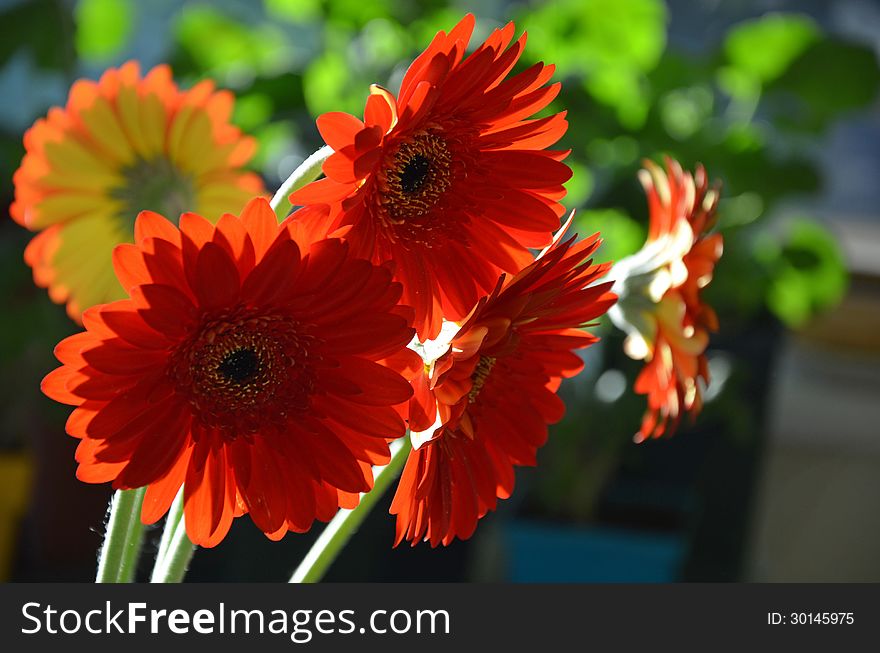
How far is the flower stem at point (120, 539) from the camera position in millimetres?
322

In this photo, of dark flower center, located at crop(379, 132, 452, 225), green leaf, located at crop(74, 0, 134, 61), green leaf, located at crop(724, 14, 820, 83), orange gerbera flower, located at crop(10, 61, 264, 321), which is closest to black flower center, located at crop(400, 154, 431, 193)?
dark flower center, located at crop(379, 132, 452, 225)

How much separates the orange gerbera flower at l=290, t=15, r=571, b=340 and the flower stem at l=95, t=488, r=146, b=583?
10 centimetres

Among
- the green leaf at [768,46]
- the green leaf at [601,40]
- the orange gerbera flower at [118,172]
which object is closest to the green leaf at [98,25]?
the green leaf at [601,40]

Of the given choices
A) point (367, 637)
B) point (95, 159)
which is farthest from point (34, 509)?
point (367, 637)

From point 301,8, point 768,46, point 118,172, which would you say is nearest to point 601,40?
point 768,46

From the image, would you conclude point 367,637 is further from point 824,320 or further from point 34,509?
point 824,320

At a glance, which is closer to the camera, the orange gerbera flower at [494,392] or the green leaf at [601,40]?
the orange gerbera flower at [494,392]

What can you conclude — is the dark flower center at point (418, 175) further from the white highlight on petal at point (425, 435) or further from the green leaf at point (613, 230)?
the green leaf at point (613, 230)

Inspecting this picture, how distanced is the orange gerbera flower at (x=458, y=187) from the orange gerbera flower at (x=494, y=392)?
2 cm

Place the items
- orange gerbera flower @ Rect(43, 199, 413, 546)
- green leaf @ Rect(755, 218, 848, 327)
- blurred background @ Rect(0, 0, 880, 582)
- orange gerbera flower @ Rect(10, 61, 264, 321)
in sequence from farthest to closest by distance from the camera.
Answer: green leaf @ Rect(755, 218, 848, 327) < blurred background @ Rect(0, 0, 880, 582) < orange gerbera flower @ Rect(10, 61, 264, 321) < orange gerbera flower @ Rect(43, 199, 413, 546)

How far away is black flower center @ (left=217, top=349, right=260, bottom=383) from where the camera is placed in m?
0.30

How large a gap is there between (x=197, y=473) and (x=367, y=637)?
8cm

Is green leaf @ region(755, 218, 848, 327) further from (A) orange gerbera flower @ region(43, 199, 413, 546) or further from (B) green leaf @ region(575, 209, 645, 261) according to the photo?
(A) orange gerbera flower @ region(43, 199, 413, 546)

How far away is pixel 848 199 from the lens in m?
1.97
